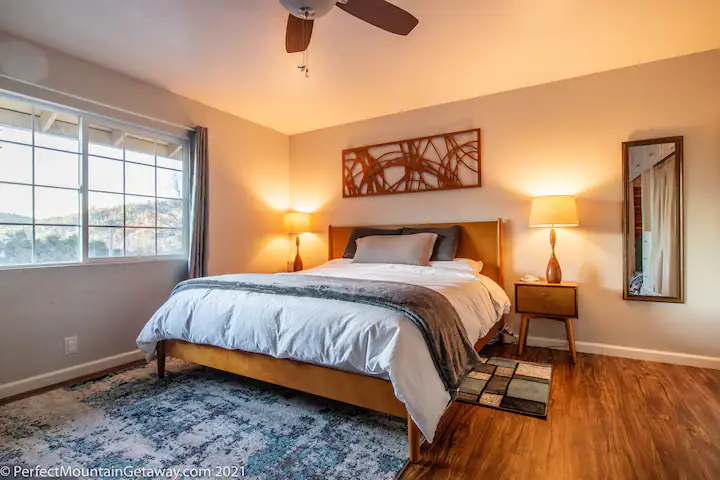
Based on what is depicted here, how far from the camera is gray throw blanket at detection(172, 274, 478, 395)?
1774 millimetres

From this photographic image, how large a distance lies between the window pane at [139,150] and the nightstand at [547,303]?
3.44 metres

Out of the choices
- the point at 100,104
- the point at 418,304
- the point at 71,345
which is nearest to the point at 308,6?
the point at 418,304

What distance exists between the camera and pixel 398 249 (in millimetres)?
3492

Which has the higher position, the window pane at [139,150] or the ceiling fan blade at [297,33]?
the ceiling fan blade at [297,33]

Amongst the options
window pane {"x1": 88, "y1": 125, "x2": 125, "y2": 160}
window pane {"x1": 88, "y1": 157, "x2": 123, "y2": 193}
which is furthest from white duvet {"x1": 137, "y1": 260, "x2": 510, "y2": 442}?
window pane {"x1": 88, "y1": 125, "x2": 125, "y2": 160}

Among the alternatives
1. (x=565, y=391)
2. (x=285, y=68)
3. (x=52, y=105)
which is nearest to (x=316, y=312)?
(x=565, y=391)

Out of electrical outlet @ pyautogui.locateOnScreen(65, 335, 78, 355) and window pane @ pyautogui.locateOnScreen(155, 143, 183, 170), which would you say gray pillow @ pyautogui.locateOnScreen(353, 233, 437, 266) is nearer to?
window pane @ pyautogui.locateOnScreen(155, 143, 183, 170)

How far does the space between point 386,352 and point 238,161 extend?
3171 mm

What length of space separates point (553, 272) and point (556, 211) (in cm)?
53

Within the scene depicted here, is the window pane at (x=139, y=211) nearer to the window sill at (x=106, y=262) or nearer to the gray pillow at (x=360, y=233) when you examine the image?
the window sill at (x=106, y=262)

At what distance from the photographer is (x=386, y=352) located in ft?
5.46

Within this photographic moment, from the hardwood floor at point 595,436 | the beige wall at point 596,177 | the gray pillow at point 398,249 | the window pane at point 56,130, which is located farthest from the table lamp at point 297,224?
the hardwood floor at point 595,436

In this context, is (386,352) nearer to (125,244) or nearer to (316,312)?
(316,312)

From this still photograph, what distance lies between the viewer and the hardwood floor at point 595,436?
→ 1.61m
